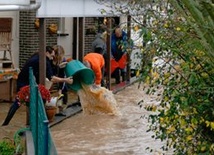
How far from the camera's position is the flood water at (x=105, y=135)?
1002cm

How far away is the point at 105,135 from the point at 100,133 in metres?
0.20

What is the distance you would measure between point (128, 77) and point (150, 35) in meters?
12.1

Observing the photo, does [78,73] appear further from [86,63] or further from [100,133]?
[100,133]

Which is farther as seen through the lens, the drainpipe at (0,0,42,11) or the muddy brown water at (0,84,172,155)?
the muddy brown water at (0,84,172,155)

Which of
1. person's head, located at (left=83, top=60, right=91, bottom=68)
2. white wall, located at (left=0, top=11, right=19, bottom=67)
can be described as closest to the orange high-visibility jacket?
person's head, located at (left=83, top=60, right=91, bottom=68)

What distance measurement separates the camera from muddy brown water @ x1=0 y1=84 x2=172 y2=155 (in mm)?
10062

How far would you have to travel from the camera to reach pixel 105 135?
11.2 m

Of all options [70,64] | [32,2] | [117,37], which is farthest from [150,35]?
[117,37]

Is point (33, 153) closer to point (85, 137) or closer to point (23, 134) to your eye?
point (23, 134)

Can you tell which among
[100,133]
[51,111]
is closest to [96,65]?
[51,111]

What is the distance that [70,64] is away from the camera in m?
12.9

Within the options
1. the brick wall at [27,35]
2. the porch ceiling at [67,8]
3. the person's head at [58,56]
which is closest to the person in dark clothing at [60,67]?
the person's head at [58,56]

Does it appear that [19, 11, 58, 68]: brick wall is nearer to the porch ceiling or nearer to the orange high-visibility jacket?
the orange high-visibility jacket

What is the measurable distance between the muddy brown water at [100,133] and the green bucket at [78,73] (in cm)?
67
